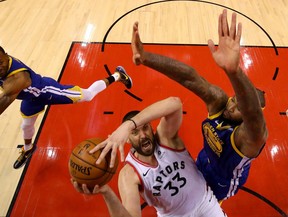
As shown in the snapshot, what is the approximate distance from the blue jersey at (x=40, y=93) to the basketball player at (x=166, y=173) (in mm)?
1298

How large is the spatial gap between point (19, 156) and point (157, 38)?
127 inches

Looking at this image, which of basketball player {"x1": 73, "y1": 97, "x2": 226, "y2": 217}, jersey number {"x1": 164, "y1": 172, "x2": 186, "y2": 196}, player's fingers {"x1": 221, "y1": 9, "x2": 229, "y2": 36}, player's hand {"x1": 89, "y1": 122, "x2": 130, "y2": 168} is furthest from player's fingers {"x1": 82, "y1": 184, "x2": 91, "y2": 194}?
player's fingers {"x1": 221, "y1": 9, "x2": 229, "y2": 36}

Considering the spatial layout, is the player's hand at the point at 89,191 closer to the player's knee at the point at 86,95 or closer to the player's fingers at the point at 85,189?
the player's fingers at the point at 85,189

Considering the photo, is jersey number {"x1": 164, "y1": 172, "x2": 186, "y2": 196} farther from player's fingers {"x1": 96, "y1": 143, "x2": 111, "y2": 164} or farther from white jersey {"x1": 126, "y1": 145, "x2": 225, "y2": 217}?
player's fingers {"x1": 96, "y1": 143, "x2": 111, "y2": 164}

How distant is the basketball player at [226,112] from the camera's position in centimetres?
160

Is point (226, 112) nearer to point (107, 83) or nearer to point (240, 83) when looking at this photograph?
point (240, 83)

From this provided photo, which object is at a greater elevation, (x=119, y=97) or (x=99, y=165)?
(x=99, y=165)

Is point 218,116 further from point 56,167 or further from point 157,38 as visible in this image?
point 157,38

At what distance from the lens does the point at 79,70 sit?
4.84 meters

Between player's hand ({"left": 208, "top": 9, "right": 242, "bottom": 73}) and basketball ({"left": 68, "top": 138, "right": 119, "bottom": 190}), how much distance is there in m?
0.88

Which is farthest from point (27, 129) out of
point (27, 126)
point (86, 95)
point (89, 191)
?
point (89, 191)

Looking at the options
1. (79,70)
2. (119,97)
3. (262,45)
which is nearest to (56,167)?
(119,97)

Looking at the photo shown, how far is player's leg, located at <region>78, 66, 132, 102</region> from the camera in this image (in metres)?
3.82

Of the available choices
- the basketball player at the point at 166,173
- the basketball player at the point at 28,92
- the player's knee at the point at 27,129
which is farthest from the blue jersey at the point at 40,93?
the basketball player at the point at 166,173
